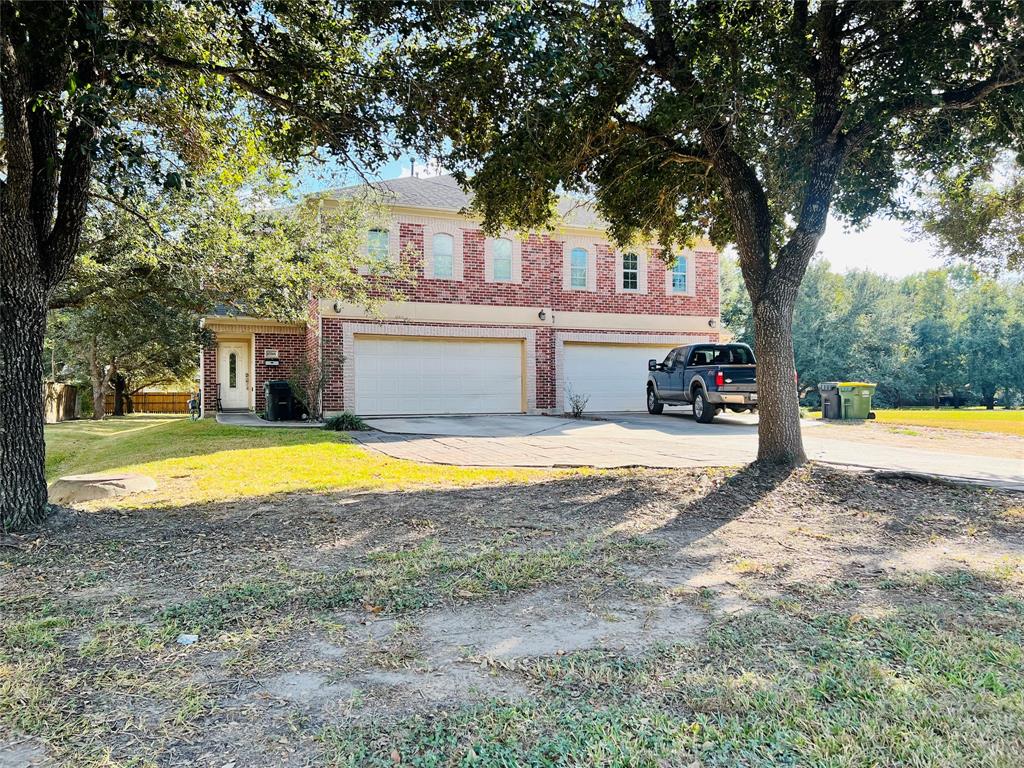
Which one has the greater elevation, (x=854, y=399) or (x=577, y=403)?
(x=854, y=399)

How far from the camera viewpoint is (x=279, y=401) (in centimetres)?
1575

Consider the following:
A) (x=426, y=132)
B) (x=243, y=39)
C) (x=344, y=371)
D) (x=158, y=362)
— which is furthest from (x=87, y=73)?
(x=158, y=362)

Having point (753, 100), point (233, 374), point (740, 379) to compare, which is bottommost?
point (740, 379)

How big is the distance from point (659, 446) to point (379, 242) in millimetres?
10284

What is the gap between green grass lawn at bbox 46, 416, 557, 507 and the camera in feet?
22.1

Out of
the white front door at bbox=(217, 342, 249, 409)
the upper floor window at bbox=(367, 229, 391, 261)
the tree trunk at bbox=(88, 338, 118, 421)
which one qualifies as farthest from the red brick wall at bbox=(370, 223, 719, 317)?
the tree trunk at bbox=(88, 338, 118, 421)

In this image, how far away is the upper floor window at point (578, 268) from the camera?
Result: 18.9 metres

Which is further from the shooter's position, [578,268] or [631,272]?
[631,272]

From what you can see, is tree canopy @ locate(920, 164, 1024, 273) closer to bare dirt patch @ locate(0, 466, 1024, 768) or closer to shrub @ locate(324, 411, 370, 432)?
bare dirt patch @ locate(0, 466, 1024, 768)

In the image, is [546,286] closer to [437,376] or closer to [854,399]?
[437,376]

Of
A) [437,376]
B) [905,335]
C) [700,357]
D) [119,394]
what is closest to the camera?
[700,357]

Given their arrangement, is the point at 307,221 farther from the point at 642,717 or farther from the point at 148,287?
the point at 642,717

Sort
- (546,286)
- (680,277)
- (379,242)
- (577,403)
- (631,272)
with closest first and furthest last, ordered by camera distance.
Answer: (379,242) → (577,403) → (546,286) → (631,272) → (680,277)

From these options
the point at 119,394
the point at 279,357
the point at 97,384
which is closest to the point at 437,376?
the point at 279,357
